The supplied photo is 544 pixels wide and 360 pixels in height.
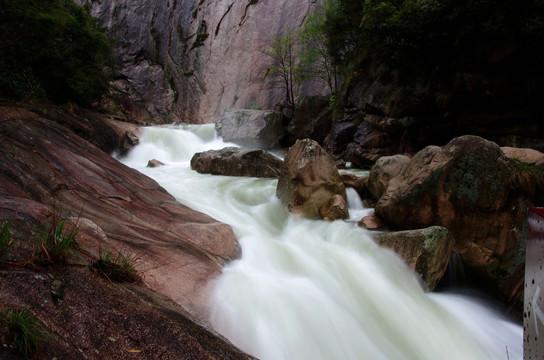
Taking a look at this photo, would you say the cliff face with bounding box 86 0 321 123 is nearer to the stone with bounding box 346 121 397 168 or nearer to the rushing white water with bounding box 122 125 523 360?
the stone with bounding box 346 121 397 168

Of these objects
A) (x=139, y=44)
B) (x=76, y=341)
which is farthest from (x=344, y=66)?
(x=139, y=44)

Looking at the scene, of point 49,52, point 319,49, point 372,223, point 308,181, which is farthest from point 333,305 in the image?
point 319,49

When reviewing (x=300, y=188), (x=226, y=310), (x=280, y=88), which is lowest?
(x=226, y=310)

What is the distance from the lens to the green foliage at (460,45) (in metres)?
7.82

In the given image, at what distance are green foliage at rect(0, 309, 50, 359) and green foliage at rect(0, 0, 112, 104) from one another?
7.85 m

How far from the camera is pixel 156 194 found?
5223 mm

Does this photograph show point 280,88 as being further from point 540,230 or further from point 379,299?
point 540,230

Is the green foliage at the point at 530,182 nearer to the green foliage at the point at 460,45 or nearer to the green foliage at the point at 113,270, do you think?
the green foliage at the point at 460,45

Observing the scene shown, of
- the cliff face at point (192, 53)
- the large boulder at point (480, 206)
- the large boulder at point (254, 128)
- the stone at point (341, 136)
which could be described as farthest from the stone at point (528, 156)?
the cliff face at point (192, 53)

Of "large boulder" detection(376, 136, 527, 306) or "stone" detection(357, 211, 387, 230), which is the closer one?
"large boulder" detection(376, 136, 527, 306)

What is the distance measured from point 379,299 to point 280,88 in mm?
19029

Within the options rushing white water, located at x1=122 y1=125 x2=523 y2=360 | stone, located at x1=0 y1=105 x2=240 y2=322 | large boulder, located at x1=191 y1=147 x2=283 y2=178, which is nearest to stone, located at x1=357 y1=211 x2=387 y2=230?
rushing white water, located at x1=122 y1=125 x2=523 y2=360

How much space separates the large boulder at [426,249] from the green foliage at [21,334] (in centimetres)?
446

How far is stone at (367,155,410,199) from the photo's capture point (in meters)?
6.59
